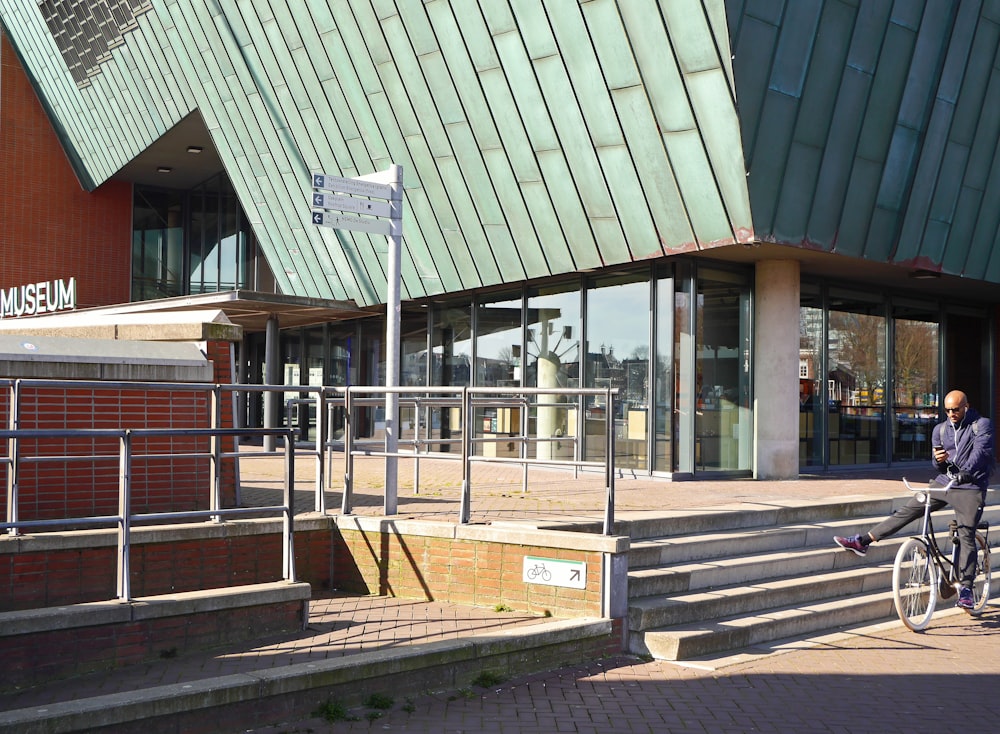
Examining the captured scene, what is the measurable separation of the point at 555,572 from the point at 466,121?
35.1 ft

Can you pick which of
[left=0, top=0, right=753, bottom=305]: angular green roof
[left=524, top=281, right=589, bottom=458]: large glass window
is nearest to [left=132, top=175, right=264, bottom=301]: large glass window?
[left=0, top=0, right=753, bottom=305]: angular green roof

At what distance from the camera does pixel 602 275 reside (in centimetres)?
1761

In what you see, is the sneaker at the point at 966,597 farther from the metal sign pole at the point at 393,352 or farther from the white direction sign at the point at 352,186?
the white direction sign at the point at 352,186

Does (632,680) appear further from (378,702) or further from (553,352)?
(553,352)

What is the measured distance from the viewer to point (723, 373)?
16.9 m

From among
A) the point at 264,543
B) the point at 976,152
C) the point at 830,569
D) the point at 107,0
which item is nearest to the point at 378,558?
the point at 264,543

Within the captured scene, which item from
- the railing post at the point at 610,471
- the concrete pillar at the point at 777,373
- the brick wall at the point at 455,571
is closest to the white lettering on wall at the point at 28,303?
the concrete pillar at the point at 777,373

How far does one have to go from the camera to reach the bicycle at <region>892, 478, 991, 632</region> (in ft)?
29.6

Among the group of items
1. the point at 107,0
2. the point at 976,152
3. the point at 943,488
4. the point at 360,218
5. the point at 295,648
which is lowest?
the point at 295,648

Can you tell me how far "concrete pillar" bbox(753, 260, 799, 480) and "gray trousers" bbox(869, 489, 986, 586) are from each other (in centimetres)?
726

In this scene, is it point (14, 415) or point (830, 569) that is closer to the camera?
point (14, 415)

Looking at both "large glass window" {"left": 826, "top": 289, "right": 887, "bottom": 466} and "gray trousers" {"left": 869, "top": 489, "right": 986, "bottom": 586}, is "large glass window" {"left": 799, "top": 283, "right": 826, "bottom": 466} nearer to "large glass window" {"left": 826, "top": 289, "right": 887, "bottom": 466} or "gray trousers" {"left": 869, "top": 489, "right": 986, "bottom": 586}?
"large glass window" {"left": 826, "top": 289, "right": 887, "bottom": 466}

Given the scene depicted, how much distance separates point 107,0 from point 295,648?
21.6 m

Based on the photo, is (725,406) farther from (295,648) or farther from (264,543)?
(295,648)
